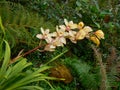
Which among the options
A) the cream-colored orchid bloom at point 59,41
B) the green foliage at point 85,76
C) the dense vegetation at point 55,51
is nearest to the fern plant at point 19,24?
the dense vegetation at point 55,51

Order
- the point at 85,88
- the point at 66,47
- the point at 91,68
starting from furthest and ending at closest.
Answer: the point at 66,47 → the point at 91,68 → the point at 85,88

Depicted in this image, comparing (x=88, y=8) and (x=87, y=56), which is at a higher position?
(x=88, y=8)

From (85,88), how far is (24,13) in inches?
47.5

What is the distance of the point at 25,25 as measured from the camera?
13.9 feet

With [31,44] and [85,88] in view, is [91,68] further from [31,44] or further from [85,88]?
[31,44]

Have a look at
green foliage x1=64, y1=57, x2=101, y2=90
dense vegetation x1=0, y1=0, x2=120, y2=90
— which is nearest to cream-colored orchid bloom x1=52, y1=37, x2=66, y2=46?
dense vegetation x1=0, y1=0, x2=120, y2=90

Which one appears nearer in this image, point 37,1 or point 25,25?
point 25,25

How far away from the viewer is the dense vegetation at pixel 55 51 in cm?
329

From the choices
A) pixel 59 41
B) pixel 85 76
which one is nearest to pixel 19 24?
pixel 85 76

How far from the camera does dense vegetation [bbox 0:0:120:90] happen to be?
10.8 feet

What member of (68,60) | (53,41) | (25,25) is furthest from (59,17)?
(53,41)

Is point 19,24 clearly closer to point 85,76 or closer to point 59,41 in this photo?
point 85,76

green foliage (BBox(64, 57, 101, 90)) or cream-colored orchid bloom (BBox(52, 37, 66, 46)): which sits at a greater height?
cream-colored orchid bloom (BBox(52, 37, 66, 46))

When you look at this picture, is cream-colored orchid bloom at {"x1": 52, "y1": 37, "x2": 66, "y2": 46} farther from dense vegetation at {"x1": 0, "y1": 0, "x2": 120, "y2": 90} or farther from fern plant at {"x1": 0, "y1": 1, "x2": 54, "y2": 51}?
fern plant at {"x1": 0, "y1": 1, "x2": 54, "y2": 51}
